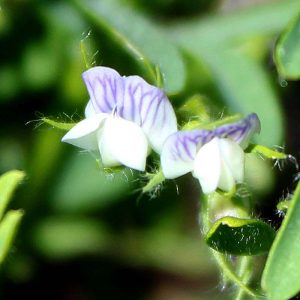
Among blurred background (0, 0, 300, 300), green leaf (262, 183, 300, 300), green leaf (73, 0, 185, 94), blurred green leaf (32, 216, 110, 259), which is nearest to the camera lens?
green leaf (262, 183, 300, 300)

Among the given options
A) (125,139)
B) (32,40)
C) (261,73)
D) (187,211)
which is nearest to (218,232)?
(125,139)

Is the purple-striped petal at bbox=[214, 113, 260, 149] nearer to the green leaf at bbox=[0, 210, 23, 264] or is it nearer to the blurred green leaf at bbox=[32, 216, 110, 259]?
the green leaf at bbox=[0, 210, 23, 264]

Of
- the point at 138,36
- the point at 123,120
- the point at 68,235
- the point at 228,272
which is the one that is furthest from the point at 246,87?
the point at 68,235

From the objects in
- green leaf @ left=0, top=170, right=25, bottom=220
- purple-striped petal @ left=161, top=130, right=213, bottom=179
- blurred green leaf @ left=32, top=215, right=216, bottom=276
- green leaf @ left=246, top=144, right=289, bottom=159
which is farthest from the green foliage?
blurred green leaf @ left=32, top=215, right=216, bottom=276

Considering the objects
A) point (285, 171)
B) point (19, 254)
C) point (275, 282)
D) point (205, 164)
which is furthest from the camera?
point (19, 254)

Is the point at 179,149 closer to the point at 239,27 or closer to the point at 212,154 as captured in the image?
the point at 212,154

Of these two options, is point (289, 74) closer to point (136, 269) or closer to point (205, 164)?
point (205, 164)

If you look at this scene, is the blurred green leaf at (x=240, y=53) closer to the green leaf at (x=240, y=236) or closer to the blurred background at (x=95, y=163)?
the blurred background at (x=95, y=163)
